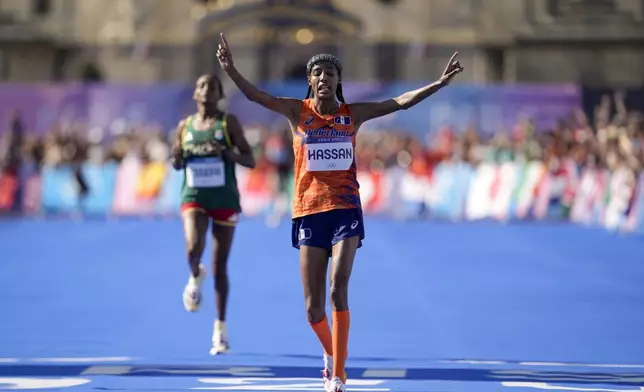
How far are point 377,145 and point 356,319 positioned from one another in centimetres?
1981

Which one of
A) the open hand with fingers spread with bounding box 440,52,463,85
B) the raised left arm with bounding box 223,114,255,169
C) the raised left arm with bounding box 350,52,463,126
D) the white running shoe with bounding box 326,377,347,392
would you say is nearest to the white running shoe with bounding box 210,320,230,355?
the raised left arm with bounding box 223,114,255,169

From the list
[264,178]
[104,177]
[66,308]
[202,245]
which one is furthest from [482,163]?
[202,245]

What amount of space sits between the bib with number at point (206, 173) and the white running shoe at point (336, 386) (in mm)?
3272

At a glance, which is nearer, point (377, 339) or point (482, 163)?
point (377, 339)

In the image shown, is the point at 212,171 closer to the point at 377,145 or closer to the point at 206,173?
the point at 206,173

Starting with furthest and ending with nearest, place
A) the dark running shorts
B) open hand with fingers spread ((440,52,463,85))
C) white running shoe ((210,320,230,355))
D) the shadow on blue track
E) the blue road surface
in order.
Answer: white running shoe ((210,320,230,355)) < the blue road surface < the shadow on blue track < open hand with fingers spread ((440,52,463,85)) < the dark running shorts

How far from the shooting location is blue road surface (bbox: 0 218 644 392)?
9430 mm

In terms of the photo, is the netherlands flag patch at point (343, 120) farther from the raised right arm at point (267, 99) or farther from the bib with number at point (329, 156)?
the raised right arm at point (267, 99)

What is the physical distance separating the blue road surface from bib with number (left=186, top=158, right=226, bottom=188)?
4.14 feet

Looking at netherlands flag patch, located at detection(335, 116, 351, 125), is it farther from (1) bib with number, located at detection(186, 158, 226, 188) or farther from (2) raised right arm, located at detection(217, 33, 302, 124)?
(1) bib with number, located at detection(186, 158, 226, 188)

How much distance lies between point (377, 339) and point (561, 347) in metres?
1.48

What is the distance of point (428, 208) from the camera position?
31875mm

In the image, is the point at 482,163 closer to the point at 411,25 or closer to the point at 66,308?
the point at 66,308

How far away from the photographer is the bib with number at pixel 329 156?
863cm
